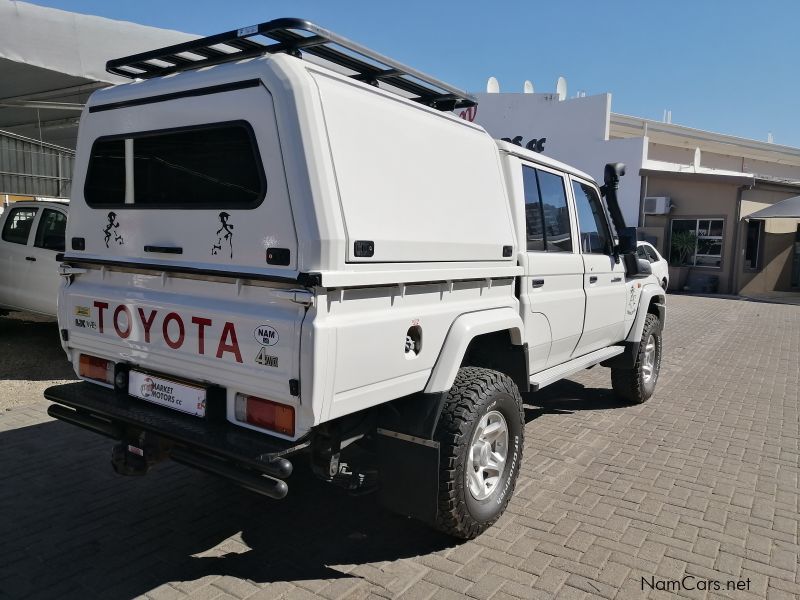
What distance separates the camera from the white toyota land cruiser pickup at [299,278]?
2.63 m

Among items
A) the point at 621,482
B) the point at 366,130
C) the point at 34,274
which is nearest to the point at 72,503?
the point at 366,130

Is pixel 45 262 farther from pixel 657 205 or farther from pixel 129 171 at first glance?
pixel 657 205

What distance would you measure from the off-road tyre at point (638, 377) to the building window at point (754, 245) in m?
17.1

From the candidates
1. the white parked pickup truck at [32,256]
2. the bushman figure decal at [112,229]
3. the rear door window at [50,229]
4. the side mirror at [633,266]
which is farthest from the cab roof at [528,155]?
the rear door window at [50,229]

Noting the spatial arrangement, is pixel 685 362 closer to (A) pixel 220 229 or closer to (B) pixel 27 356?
(A) pixel 220 229

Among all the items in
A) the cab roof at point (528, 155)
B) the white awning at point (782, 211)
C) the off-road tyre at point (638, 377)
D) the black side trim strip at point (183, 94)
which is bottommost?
the off-road tyre at point (638, 377)

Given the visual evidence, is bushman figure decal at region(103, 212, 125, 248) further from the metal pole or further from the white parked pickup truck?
the white parked pickup truck

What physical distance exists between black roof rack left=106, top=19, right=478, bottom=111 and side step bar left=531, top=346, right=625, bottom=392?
2.01m

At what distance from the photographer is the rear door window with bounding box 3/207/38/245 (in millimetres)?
7699

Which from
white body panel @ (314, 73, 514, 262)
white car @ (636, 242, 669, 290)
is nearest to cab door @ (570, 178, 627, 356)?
white body panel @ (314, 73, 514, 262)

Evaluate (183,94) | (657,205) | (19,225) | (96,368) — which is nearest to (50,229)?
(19,225)

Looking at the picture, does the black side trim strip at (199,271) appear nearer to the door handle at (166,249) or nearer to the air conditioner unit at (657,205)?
the door handle at (166,249)

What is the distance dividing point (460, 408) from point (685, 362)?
6896 mm

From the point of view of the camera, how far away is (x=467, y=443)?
3238 mm
